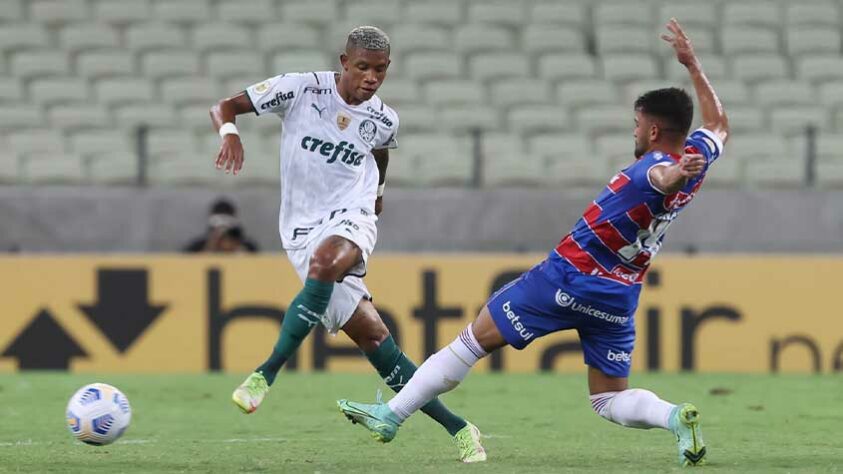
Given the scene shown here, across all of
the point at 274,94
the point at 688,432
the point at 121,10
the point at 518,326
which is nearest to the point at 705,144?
the point at 518,326

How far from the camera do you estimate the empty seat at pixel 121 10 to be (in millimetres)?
18078

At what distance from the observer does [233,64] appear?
57.1ft

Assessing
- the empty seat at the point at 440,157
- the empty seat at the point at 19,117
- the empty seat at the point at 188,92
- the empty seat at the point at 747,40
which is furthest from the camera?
the empty seat at the point at 747,40

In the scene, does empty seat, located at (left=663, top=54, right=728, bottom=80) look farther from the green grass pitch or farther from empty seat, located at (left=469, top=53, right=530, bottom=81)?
the green grass pitch

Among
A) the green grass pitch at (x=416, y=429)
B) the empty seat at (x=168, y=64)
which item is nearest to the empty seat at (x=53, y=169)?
the empty seat at (x=168, y=64)

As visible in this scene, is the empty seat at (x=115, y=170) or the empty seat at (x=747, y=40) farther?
the empty seat at (x=747, y=40)

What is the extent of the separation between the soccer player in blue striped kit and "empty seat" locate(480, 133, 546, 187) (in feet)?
26.1

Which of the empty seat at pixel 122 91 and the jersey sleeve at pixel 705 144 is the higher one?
the empty seat at pixel 122 91

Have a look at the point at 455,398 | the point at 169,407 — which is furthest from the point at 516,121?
the point at 169,407

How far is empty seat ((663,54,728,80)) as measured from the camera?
1778 cm

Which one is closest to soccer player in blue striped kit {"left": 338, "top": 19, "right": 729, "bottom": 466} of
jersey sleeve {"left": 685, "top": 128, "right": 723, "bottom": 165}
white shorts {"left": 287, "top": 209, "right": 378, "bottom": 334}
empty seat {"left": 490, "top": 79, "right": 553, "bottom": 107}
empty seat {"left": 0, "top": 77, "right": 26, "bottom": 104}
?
jersey sleeve {"left": 685, "top": 128, "right": 723, "bottom": 165}

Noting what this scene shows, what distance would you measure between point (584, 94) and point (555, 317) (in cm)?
1011

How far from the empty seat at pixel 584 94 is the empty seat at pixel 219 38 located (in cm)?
350

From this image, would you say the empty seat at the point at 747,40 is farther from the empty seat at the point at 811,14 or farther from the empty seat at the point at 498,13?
the empty seat at the point at 498,13
